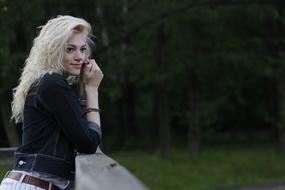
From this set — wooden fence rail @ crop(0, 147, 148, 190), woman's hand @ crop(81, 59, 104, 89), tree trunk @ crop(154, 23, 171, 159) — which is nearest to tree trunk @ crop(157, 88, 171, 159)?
tree trunk @ crop(154, 23, 171, 159)

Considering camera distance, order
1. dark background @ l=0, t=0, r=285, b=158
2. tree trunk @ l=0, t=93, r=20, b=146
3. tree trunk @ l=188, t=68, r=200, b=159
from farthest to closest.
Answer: tree trunk @ l=188, t=68, r=200, b=159 < dark background @ l=0, t=0, r=285, b=158 < tree trunk @ l=0, t=93, r=20, b=146

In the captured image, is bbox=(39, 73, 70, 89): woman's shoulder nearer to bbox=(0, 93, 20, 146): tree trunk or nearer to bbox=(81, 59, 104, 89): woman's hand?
bbox=(81, 59, 104, 89): woman's hand

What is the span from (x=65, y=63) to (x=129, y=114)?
2718 cm

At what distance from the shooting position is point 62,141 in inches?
119

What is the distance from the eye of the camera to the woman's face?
3141 mm

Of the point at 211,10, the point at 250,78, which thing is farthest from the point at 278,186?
the point at 250,78

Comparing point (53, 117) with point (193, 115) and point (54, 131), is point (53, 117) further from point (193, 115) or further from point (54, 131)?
point (193, 115)

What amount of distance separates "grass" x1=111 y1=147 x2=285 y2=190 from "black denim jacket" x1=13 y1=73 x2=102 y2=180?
44.0 ft

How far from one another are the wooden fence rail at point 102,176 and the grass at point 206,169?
13.7 m

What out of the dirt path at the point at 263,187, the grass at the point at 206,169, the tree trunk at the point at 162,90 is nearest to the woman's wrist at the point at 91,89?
the grass at the point at 206,169

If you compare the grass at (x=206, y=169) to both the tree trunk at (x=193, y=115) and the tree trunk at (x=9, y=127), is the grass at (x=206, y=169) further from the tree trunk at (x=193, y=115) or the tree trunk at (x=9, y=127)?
the tree trunk at (x=9, y=127)

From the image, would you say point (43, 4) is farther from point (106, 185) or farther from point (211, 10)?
point (106, 185)

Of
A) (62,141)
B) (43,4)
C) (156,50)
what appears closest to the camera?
(62,141)

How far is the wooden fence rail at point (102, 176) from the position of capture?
217 cm
